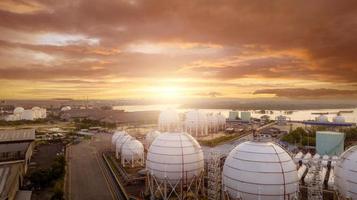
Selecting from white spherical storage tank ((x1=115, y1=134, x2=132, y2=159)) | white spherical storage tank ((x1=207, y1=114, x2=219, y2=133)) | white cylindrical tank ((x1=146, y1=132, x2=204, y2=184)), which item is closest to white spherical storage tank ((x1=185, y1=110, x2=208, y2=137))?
white spherical storage tank ((x1=207, y1=114, x2=219, y2=133))

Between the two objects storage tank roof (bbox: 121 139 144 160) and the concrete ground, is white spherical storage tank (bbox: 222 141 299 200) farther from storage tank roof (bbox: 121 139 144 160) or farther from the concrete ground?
storage tank roof (bbox: 121 139 144 160)

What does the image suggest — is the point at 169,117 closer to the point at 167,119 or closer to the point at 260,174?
the point at 167,119

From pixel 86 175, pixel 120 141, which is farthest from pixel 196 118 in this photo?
pixel 86 175

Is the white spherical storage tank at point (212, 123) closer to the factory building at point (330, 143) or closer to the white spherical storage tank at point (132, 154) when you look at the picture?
the factory building at point (330, 143)

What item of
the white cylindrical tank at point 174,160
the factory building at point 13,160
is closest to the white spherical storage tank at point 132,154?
the factory building at point 13,160

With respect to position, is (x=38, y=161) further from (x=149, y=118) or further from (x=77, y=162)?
(x=149, y=118)

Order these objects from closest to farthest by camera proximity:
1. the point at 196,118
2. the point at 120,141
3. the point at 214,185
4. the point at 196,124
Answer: the point at 214,185 < the point at 120,141 < the point at 196,124 < the point at 196,118

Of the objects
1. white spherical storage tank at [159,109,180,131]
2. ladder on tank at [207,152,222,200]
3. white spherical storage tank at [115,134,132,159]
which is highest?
white spherical storage tank at [159,109,180,131]
